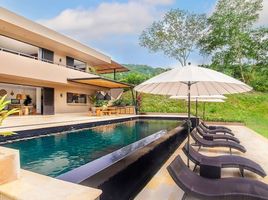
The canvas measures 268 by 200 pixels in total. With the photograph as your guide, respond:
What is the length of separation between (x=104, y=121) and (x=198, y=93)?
10.1 metres

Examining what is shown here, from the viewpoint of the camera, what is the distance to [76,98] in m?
22.0

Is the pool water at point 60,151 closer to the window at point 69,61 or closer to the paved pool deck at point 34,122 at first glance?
the paved pool deck at point 34,122

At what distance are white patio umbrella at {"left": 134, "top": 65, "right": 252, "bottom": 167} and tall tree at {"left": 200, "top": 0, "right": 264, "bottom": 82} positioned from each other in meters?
23.8

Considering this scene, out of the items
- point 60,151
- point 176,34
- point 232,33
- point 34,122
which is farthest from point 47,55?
point 232,33

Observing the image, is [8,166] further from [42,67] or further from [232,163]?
[42,67]

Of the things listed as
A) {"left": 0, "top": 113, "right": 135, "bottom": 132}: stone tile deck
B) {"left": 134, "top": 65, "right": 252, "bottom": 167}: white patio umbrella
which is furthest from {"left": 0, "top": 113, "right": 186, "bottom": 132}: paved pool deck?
{"left": 134, "top": 65, "right": 252, "bottom": 167}: white patio umbrella

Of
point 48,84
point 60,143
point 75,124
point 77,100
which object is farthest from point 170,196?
point 77,100

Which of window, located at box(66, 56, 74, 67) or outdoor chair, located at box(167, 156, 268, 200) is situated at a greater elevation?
window, located at box(66, 56, 74, 67)

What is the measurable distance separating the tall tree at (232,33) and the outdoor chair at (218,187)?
25.4 m

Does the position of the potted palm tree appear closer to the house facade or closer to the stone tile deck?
the stone tile deck

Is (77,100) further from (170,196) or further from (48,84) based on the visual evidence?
(170,196)

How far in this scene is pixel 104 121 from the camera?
14.7 m

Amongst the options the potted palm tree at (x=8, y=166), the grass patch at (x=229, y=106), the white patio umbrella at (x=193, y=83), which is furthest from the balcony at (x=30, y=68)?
the potted palm tree at (x=8, y=166)

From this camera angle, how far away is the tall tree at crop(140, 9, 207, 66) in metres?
30.2
